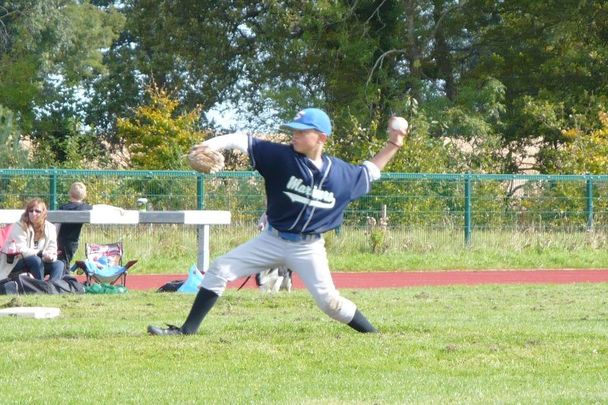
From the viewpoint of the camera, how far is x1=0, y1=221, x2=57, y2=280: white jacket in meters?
16.2

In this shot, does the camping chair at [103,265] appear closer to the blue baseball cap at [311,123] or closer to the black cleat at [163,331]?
the black cleat at [163,331]

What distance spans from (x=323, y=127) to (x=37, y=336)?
3002 mm

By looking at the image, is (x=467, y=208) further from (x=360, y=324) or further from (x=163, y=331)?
(x=163, y=331)

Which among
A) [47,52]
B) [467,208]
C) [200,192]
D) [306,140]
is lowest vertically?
[467,208]

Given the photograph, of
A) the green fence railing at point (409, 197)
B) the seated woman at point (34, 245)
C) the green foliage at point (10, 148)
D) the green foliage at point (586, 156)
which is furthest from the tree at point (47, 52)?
the seated woman at point (34, 245)

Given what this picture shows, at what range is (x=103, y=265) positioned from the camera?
18.3 metres

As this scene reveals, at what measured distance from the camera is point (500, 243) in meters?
26.9

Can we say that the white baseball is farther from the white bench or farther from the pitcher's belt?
the white bench

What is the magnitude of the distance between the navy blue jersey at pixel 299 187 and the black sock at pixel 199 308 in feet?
2.67

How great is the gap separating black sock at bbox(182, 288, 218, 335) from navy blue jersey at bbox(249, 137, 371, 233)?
0.81 metres

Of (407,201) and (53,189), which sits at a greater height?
(53,189)

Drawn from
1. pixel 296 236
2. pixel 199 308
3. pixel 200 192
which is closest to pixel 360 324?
pixel 296 236

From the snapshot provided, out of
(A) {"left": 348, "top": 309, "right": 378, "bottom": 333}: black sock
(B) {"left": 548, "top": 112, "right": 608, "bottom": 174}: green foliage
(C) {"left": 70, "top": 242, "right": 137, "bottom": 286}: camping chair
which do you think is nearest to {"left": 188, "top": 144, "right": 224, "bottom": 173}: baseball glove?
(A) {"left": 348, "top": 309, "right": 378, "bottom": 333}: black sock

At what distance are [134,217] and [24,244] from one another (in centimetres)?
228
